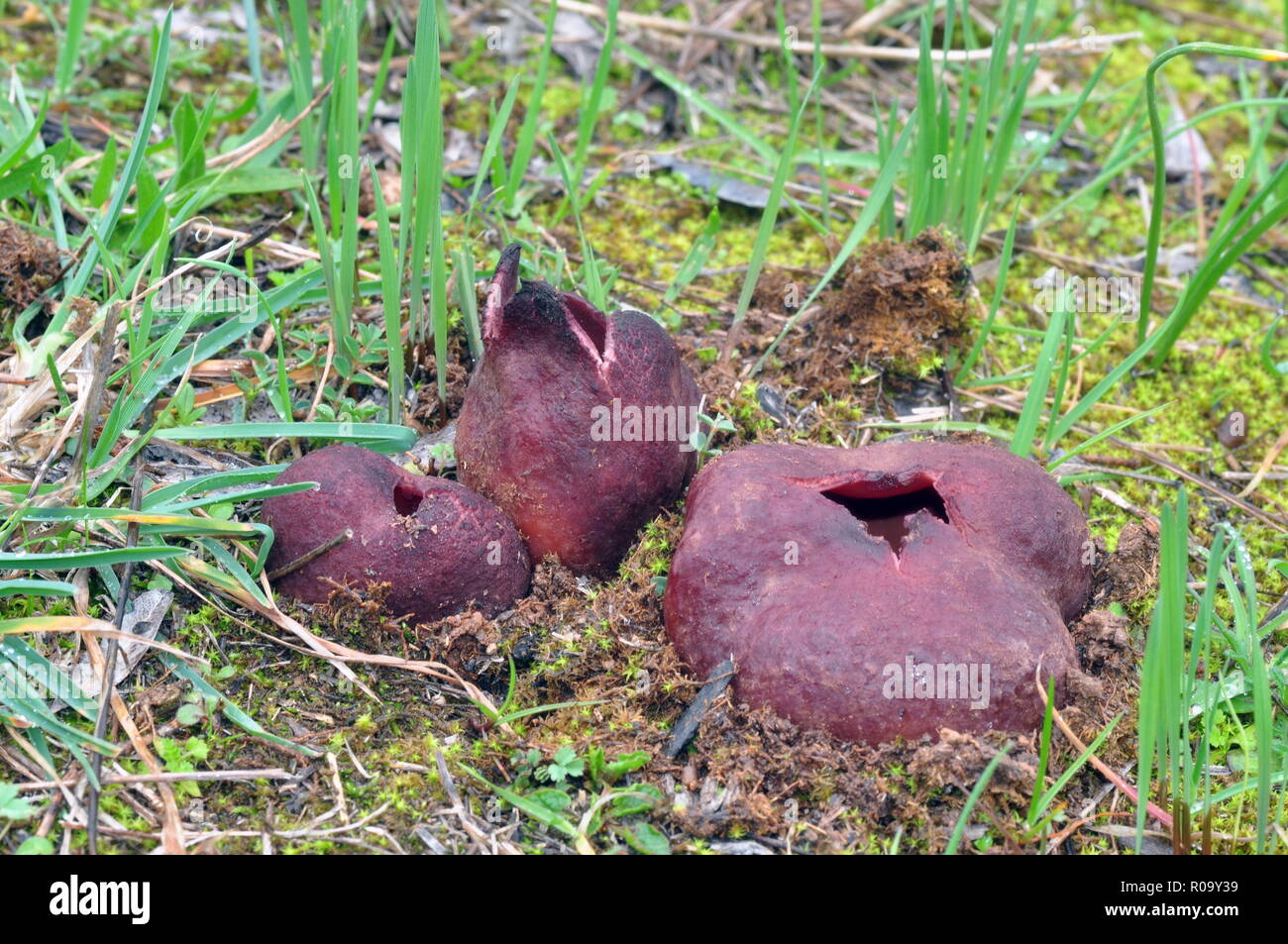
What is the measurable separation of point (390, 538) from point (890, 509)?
4.12 ft

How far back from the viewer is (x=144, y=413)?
123 inches

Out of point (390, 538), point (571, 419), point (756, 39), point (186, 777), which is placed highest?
point (756, 39)

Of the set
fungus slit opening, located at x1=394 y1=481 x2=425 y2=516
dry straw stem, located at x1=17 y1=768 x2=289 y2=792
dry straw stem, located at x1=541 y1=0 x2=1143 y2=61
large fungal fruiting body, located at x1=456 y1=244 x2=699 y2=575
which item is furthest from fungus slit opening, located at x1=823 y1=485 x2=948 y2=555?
dry straw stem, located at x1=541 y1=0 x2=1143 y2=61

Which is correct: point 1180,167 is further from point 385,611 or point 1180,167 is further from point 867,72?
point 385,611

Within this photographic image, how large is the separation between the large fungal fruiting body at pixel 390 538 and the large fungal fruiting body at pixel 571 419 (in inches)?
5.1

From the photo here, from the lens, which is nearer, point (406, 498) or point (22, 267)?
point (406, 498)

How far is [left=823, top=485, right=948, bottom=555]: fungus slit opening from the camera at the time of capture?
283cm

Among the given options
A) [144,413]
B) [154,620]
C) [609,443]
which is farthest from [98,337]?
[609,443]

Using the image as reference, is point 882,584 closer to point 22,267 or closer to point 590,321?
point 590,321

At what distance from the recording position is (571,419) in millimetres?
2771

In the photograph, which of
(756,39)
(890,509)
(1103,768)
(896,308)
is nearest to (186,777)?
(890,509)

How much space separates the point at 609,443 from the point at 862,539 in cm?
67

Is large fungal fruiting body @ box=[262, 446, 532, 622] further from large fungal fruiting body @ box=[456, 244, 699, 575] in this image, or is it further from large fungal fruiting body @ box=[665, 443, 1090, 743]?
large fungal fruiting body @ box=[665, 443, 1090, 743]

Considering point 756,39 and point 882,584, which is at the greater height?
point 756,39
